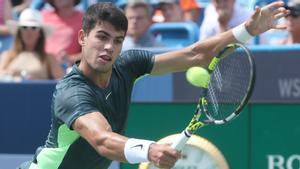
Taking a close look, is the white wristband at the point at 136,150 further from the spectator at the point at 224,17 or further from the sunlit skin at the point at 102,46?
the spectator at the point at 224,17

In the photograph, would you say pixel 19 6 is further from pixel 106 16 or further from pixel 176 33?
pixel 106 16

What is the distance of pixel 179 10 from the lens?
26.0ft

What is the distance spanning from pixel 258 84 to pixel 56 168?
7.16 feet

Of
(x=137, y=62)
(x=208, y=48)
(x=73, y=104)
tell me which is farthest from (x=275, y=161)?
(x=73, y=104)

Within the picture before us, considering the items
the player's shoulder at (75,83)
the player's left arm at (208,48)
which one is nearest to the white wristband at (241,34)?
the player's left arm at (208,48)

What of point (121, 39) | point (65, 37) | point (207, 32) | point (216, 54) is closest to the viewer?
point (121, 39)

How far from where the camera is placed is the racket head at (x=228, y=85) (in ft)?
14.7

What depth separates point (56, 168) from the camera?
4.24 meters

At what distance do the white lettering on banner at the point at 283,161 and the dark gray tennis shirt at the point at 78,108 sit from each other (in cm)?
166

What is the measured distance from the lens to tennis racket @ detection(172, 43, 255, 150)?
4.25 m

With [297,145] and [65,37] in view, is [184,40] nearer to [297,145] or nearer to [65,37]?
[65,37]

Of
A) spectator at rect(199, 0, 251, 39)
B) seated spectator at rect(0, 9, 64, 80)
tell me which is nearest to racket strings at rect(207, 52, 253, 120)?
spectator at rect(199, 0, 251, 39)

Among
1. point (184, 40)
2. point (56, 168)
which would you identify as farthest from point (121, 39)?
point (184, 40)

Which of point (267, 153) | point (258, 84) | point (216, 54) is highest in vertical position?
point (216, 54)
